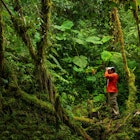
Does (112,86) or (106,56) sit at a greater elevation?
(106,56)

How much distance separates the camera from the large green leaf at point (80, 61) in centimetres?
1087

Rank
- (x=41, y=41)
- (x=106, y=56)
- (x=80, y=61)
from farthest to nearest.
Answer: (x=80, y=61), (x=106, y=56), (x=41, y=41)

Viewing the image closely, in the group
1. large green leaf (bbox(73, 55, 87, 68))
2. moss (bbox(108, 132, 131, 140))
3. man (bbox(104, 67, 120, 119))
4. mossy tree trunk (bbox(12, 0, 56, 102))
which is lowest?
moss (bbox(108, 132, 131, 140))

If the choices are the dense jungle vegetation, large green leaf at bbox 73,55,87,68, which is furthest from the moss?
large green leaf at bbox 73,55,87,68

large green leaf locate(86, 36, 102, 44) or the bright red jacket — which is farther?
large green leaf locate(86, 36, 102, 44)

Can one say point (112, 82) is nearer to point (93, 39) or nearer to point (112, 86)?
point (112, 86)

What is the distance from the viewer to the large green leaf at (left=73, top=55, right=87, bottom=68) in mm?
10871

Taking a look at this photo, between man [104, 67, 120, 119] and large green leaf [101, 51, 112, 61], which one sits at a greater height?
large green leaf [101, 51, 112, 61]

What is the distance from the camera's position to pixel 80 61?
36.1 feet

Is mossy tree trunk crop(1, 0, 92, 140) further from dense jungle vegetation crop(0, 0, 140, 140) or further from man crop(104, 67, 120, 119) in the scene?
man crop(104, 67, 120, 119)

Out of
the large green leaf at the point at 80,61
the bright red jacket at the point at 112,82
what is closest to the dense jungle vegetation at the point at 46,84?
the large green leaf at the point at 80,61

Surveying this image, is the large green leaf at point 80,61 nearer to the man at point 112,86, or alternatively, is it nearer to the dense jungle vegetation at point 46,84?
the dense jungle vegetation at point 46,84

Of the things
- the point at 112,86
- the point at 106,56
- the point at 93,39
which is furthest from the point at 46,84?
the point at 93,39

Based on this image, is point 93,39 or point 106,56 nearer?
point 106,56
